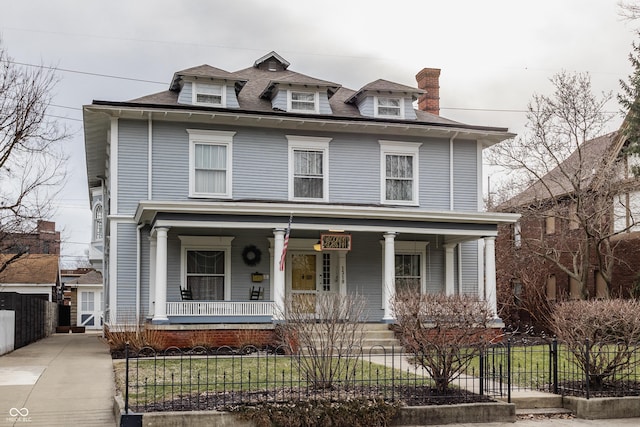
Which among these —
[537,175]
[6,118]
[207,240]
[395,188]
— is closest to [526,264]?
[537,175]

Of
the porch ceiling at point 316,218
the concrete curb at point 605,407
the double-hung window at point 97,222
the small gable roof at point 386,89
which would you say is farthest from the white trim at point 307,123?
the concrete curb at point 605,407

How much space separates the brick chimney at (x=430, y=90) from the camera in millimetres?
27906

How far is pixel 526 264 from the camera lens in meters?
31.3

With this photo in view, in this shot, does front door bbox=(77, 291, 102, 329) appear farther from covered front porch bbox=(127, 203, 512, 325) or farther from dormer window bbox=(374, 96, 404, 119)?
dormer window bbox=(374, 96, 404, 119)

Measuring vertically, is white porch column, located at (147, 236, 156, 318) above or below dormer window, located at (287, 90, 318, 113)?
below

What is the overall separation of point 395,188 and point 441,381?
42.1 ft

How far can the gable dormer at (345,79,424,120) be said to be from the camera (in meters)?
24.2

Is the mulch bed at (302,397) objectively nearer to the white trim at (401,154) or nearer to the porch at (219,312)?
the porch at (219,312)

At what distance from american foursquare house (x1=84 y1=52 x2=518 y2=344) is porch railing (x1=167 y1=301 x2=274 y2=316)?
34 mm

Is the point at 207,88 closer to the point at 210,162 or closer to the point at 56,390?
the point at 210,162

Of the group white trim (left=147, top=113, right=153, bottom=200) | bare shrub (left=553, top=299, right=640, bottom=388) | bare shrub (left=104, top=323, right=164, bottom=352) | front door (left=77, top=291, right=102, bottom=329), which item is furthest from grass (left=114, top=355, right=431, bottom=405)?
front door (left=77, top=291, right=102, bottom=329)

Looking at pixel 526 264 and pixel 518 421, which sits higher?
pixel 526 264

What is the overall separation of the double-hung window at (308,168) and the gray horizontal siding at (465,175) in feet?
15.0

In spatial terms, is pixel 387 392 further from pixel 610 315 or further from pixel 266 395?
pixel 610 315
